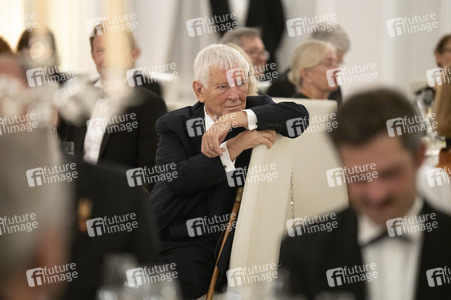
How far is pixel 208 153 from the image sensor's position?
2.45 meters

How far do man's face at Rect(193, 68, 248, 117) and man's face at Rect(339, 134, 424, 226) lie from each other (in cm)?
138

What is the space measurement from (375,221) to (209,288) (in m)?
1.33

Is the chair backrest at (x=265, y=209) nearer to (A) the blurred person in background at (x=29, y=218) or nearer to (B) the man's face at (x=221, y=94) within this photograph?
(B) the man's face at (x=221, y=94)

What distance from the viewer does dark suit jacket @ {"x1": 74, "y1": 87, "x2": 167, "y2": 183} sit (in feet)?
11.2

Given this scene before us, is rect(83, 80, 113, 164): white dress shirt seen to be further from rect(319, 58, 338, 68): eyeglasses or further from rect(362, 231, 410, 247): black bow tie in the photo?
rect(362, 231, 410, 247): black bow tie

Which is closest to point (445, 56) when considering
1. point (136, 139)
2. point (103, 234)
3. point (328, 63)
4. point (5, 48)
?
point (328, 63)

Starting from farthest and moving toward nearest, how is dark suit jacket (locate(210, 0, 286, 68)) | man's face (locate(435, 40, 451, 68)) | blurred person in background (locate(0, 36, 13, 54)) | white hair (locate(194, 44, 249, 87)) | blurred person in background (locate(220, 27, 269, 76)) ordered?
dark suit jacket (locate(210, 0, 286, 68))
man's face (locate(435, 40, 451, 68))
blurred person in background (locate(220, 27, 269, 76))
white hair (locate(194, 44, 249, 87))
blurred person in background (locate(0, 36, 13, 54))

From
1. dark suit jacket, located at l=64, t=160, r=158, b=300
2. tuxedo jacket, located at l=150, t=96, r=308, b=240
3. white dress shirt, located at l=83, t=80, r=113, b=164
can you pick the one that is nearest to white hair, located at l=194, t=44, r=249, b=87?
tuxedo jacket, located at l=150, t=96, r=308, b=240

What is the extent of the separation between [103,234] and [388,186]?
446 millimetres

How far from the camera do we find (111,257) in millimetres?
905

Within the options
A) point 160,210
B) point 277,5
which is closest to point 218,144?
point 160,210

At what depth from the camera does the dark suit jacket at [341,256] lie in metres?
1.17

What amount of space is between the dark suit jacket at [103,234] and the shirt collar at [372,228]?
33 cm

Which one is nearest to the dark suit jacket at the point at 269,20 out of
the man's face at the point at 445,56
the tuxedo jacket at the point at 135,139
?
the man's face at the point at 445,56
